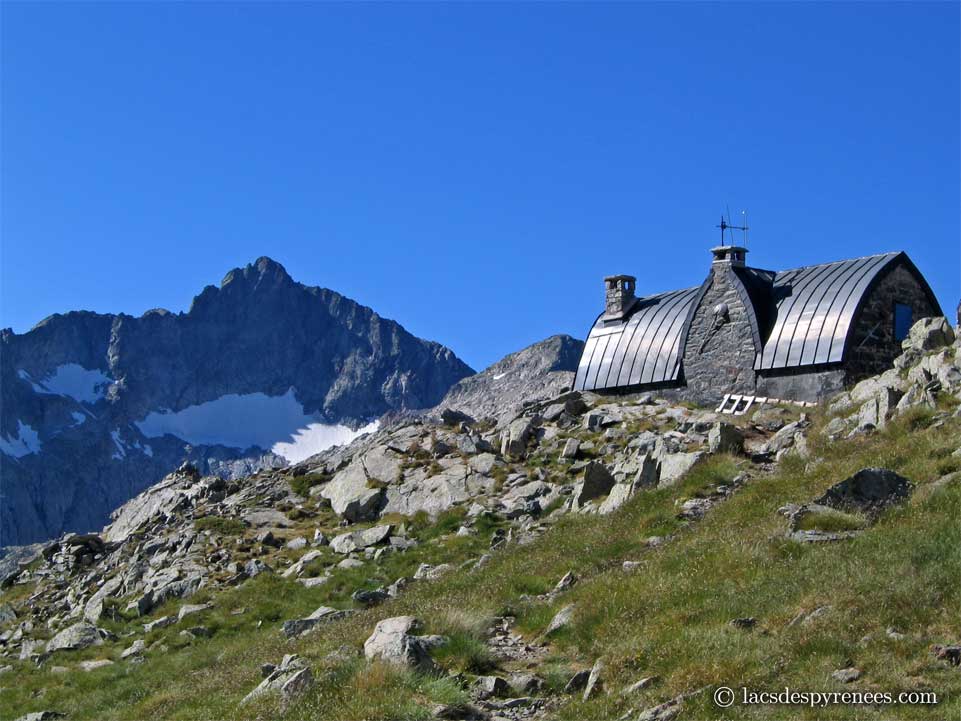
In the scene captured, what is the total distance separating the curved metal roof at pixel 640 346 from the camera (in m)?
40.0

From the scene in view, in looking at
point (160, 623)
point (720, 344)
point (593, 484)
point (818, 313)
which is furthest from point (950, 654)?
point (720, 344)

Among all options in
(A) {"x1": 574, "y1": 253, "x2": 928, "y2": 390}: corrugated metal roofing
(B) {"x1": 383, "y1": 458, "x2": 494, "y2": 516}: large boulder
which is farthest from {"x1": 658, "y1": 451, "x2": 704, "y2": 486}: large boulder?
(A) {"x1": 574, "y1": 253, "x2": 928, "y2": 390}: corrugated metal roofing

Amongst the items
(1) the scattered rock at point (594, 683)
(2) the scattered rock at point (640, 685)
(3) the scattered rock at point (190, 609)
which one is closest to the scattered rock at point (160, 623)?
(3) the scattered rock at point (190, 609)

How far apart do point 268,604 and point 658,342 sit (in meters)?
20.1

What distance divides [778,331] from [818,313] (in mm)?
1425

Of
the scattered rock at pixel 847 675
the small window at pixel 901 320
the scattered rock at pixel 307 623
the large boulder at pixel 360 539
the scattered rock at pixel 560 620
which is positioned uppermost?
the small window at pixel 901 320

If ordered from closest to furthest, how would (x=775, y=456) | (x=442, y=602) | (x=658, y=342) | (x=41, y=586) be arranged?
1. (x=442, y=602)
2. (x=775, y=456)
3. (x=41, y=586)
4. (x=658, y=342)

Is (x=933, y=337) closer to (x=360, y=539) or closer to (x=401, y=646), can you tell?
(x=360, y=539)

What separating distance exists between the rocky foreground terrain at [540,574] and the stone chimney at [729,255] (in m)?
5.93

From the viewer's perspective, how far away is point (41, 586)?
35.4 m

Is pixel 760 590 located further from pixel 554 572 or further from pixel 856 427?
pixel 856 427

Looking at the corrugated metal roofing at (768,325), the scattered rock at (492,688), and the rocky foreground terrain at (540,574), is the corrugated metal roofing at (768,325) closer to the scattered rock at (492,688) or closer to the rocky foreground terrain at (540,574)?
the rocky foreground terrain at (540,574)

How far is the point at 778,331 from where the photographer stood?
36406 millimetres

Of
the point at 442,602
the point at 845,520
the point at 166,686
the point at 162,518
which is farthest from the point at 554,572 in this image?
the point at 162,518
